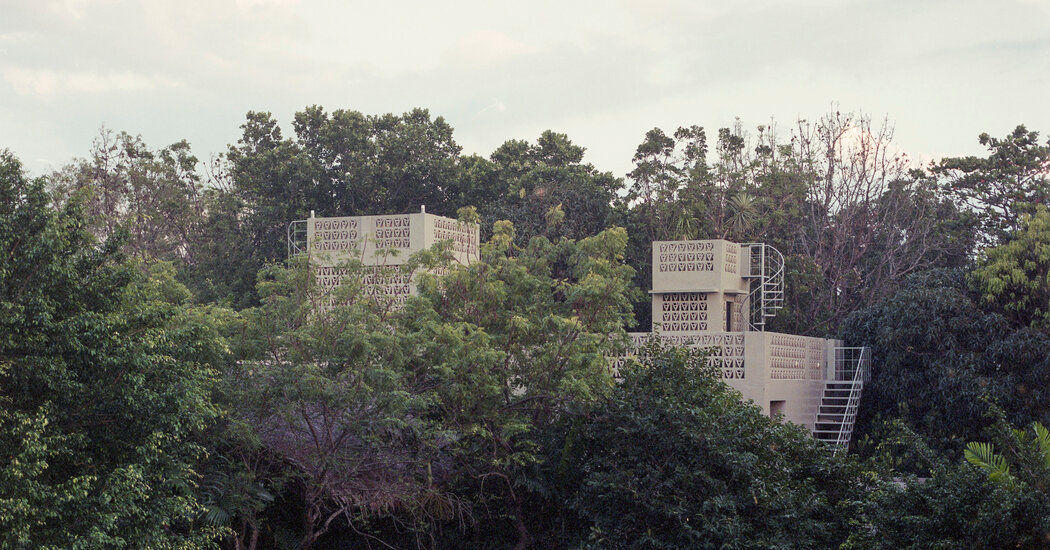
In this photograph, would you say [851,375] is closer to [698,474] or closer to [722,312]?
[722,312]

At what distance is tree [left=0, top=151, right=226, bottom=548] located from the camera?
962cm

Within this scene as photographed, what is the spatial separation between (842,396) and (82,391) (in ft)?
46.1

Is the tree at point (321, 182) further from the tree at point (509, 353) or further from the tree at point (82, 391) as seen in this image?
the tree at point (82, 391)

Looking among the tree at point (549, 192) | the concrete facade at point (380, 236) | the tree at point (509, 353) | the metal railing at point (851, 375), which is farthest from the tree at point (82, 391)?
the tree at point (549, 192)

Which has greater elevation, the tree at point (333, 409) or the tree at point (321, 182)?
the tree at point (321, 182)

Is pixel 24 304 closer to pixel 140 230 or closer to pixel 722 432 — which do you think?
pixel 722 432

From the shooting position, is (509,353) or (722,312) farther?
(722,312)

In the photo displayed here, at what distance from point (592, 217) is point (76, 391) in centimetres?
1779

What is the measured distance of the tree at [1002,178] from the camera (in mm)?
24406

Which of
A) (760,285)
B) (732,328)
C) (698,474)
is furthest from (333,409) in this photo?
(760,285)

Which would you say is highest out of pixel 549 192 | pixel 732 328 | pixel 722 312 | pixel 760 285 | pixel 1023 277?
pixel 549 192

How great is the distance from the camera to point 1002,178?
24688 millimetres

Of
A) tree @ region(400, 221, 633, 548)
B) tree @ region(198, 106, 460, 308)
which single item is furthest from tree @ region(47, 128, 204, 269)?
tree @ region(400, 221, 633, 548)

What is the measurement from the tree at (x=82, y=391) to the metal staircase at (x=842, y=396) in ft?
37.9
